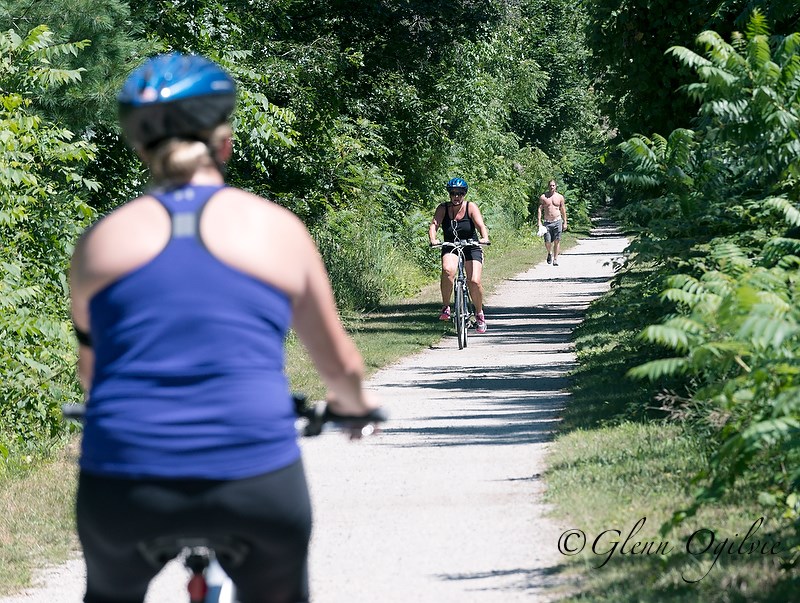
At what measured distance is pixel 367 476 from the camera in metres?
8.69

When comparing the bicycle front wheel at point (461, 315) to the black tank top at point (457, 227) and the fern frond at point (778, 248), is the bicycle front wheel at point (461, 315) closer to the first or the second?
the black tank top at point (457, 227)

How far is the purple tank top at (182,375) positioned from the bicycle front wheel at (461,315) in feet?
44.7

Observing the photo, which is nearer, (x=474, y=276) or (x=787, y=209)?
(x=787, y=209)

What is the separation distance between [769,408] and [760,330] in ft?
3.89

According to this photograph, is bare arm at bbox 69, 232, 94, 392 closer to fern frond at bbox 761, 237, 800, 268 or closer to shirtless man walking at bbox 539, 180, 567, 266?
fern frond at bbox 761, 237, 800, 268

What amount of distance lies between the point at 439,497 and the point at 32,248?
4.50 meters

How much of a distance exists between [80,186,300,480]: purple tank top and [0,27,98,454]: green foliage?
6535 mm

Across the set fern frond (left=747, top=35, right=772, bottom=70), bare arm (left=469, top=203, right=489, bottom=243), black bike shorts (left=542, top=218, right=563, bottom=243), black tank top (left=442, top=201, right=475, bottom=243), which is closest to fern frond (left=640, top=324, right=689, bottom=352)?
fern frond (left=747, top=35, right=772, bottom=70)

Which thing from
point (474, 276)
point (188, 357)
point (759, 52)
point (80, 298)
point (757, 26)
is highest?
point (757, 26)

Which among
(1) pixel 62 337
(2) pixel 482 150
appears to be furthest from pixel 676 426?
(2) pixel 482 150

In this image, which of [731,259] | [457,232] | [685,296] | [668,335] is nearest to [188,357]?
[668,335]

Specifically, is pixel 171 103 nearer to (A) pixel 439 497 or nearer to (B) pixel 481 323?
(A) pixel 439 497

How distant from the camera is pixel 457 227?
54.5ft

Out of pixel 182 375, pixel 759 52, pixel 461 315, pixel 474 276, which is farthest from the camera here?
pixel 474 276
